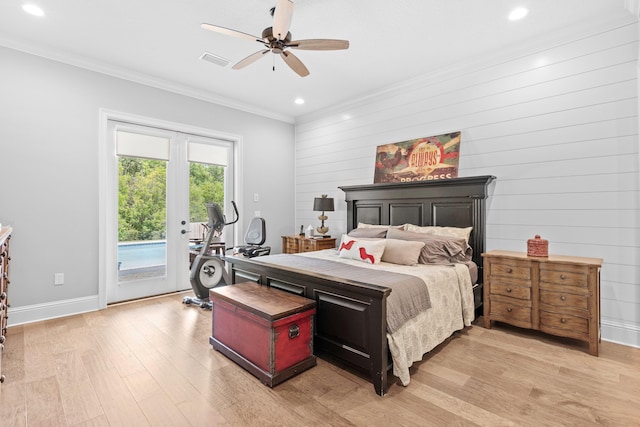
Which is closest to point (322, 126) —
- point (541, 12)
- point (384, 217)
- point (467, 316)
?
point (384, 217)

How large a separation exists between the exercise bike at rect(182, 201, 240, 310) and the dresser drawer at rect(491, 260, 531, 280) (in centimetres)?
297

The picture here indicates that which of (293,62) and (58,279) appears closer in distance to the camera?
(293,62)

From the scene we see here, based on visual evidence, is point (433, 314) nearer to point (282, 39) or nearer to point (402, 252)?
point (402, 252)

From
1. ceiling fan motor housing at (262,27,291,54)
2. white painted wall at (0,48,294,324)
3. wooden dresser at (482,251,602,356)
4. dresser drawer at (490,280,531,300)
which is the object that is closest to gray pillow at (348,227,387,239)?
wooden dresser at (482,251,602,356)

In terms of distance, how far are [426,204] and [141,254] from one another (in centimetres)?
377

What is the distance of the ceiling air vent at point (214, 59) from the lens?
11.5ft

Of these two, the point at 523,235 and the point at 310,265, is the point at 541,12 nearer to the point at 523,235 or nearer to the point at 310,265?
the point at 523,235

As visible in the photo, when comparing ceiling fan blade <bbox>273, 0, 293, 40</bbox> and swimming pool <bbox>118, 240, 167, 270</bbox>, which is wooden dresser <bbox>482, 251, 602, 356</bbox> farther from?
swimming pool <bbox>118, 240, 167, 270</bbox>

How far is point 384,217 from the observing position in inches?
168

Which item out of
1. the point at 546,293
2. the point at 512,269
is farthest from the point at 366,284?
the point at 546,293

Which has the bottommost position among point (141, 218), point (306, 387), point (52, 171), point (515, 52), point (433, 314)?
point (306, 387)

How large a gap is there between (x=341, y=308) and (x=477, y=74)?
3.11m

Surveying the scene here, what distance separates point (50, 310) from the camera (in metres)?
3.38

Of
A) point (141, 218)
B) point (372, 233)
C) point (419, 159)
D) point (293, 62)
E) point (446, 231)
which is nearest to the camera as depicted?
point (293, 62)
